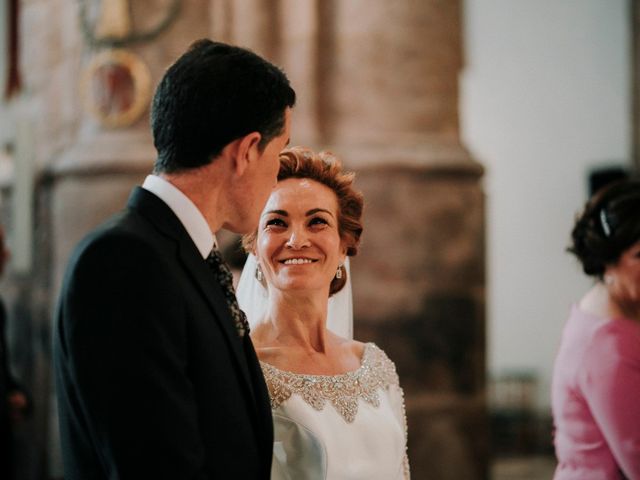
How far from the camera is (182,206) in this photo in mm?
1787

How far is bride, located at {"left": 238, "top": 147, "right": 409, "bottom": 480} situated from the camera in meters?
2.29

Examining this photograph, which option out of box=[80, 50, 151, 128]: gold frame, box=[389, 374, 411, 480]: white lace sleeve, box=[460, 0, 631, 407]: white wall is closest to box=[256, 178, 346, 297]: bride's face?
box=[389, 374, 411, 480]: white lace sleeve

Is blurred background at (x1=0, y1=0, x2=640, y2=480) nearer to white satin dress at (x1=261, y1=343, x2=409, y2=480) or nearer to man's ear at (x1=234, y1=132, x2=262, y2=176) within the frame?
white satin dress at (x1=261, y1=343, x2=409, y2=480)

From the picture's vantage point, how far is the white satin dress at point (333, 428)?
2277 mm

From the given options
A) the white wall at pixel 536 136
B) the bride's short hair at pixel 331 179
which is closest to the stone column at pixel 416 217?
the bride's short hair at pixel 331 179

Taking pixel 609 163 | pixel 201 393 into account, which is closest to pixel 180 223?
pixel 201 393

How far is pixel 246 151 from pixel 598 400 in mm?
1480

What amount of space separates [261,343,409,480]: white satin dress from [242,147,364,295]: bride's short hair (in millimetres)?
378

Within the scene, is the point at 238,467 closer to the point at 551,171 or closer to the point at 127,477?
the point at 127,477

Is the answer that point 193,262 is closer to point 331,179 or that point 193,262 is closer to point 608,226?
point 331,179

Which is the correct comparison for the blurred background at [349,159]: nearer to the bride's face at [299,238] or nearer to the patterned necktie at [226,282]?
the bride's face at [299,238]

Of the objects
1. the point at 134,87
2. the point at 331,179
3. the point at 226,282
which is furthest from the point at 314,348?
the point at 134,87

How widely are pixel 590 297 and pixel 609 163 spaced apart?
240 inches

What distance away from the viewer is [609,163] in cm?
872
